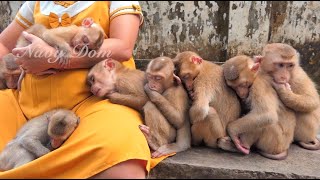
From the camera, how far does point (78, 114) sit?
3260 millimetres

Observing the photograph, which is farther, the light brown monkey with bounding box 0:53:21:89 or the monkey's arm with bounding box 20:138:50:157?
the light brown monkey with bounding box 0:53:21:89

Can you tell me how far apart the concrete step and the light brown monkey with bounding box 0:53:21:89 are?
4.79 feet

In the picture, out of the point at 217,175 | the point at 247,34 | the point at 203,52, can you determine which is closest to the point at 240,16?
the point at 247,34

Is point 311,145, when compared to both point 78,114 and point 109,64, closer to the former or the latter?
point 109,64

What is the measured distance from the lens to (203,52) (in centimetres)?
607

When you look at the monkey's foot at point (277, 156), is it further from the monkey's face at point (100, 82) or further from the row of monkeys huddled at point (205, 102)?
the monkey's face at point (100, 82)

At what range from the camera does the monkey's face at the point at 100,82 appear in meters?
3.30

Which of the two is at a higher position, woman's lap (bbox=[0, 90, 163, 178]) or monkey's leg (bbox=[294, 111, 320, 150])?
woman's lap (bbox=[0, 90, 163, 178])

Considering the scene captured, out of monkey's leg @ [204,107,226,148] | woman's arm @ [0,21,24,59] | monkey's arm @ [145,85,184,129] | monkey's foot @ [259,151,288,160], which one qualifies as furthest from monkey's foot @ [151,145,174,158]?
woman's arm @ [0,21,24,59]

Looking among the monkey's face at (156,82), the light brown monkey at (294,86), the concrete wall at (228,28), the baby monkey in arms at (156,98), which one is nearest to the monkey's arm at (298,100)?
the light brown monkey at (294,86)

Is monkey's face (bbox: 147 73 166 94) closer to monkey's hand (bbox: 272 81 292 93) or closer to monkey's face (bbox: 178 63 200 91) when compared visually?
monkey's face (bbox: 178 63 200 91)

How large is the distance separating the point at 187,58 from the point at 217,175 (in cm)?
90

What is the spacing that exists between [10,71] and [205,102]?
5.38 feet

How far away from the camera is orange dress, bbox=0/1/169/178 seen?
107 inches
